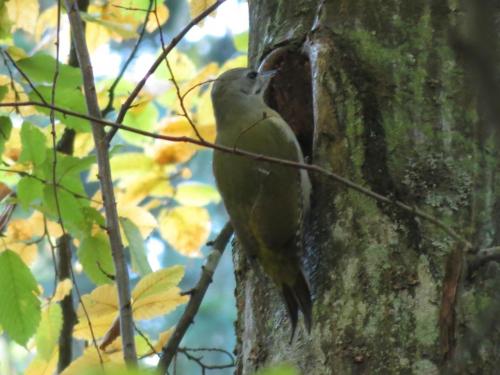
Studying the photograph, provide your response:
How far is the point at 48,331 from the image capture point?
10.2 ft

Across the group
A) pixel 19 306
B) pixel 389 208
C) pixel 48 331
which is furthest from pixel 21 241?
pixel 389 208

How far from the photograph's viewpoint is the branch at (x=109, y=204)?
7.04 ft

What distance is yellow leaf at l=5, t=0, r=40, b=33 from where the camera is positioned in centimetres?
371

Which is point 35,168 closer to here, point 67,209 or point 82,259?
point 67,209

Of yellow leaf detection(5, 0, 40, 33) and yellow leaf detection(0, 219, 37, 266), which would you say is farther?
yellow leaf detection(5, 0, 40, 33)

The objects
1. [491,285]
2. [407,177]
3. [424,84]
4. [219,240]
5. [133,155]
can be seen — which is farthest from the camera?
[133,155]

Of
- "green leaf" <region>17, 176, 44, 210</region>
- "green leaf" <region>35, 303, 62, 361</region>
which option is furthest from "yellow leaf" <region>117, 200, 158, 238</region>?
"green leaf" <region>17, 176, 44, 210</region>

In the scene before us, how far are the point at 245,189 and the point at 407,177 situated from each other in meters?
0.80

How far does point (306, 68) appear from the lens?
2.98 m

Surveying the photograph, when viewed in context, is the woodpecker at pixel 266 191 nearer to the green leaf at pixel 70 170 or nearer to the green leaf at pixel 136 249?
the green leaf at pixel 136 249

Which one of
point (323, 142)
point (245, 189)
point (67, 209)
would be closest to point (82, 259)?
point (67, 209)

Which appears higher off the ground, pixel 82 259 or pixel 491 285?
pixel 82 259

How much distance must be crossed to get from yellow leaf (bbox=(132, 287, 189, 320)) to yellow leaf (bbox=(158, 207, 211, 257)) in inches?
50.9

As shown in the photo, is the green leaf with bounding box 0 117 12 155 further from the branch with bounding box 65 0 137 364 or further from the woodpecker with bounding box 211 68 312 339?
the woodpecker with bounding box 211 68 312 339
